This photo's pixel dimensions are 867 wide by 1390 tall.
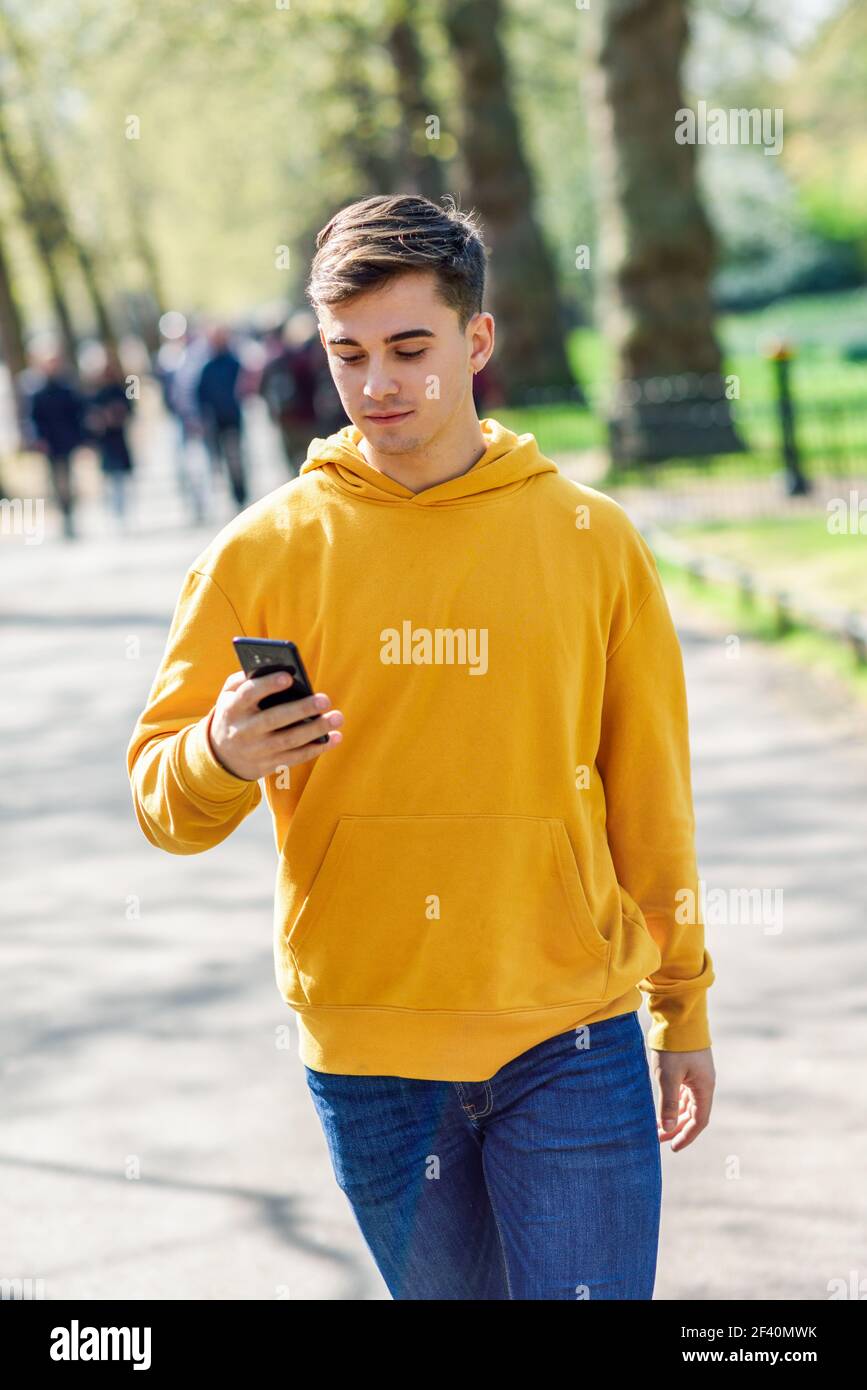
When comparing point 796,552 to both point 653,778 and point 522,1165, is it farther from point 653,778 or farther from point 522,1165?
point 522,1165

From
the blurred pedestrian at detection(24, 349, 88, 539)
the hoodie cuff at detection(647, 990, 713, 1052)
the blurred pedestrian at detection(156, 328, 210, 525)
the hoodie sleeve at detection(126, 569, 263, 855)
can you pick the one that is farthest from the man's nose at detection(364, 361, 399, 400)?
the blurred pedestrian at detection(24, 349, 88, 539)

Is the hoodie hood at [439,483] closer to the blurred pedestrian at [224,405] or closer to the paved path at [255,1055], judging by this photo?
the paved path at [255,1055]

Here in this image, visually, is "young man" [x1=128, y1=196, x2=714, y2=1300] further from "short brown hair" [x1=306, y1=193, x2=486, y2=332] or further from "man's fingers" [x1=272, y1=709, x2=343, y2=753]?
"man's fingers" [x1=272, y1=709, x2=343, y2=753]

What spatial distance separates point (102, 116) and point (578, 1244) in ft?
125

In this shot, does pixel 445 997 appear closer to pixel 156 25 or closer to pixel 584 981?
pixel 584 981

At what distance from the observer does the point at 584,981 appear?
2576 millimetres

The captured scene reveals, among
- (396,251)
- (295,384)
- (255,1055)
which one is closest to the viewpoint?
(396,251)

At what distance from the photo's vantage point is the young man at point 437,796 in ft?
8.25

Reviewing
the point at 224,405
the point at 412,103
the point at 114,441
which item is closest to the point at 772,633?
the point at 224,405

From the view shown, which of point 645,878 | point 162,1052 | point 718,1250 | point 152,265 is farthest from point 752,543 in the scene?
point 152,265

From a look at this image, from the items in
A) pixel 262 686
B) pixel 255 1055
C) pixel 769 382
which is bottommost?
pixel 255 1055

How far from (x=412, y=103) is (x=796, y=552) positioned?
17574mm

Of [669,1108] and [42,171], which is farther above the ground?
[42,171]

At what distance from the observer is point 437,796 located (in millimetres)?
2529
